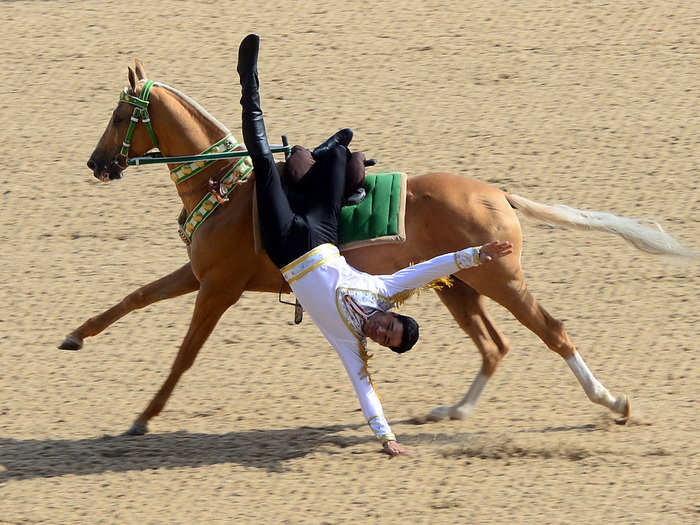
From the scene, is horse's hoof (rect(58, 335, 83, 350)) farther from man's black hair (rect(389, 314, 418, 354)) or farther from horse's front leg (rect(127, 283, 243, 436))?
man's black hair (rect(389, 314, 418, 354))

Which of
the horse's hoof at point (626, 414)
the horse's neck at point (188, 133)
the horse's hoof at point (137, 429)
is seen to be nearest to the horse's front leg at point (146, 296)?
the horse's neck at point (188, 133)

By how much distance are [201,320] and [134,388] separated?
1080mm

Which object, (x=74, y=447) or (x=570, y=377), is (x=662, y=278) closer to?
(x=570, y=377)

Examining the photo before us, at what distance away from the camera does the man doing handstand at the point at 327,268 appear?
6.27 m

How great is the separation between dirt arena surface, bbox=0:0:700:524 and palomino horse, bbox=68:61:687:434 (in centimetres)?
49

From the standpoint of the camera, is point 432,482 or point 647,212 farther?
point 647,212

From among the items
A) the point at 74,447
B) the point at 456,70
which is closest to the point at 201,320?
the point at 74,447

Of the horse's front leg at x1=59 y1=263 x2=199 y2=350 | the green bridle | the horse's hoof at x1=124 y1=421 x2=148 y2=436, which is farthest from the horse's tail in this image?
the horse's hoof at x1=124 y1=421 x2=148 y2=436

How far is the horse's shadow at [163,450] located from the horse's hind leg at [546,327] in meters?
1.11

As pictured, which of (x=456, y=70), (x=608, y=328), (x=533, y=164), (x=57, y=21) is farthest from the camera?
(x=57, y=21)

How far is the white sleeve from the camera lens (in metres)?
6.10

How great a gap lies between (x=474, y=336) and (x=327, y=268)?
4.18ft

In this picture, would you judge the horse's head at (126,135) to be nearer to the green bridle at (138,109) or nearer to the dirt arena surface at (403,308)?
the green bridle at (138,109)

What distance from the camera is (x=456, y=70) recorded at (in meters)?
12.4
